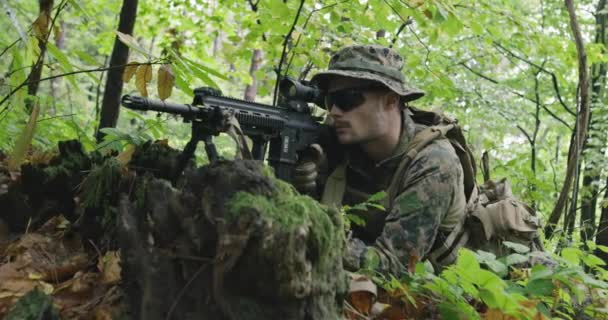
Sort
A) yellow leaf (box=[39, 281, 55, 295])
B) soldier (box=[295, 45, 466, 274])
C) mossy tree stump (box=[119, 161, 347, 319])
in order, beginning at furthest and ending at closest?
soldier (box=[295, 45, 466, 274])
yellow leaf (box=[39, 281, 55, 295])
mossy tree stump (box=[119, 161, 347, 319])

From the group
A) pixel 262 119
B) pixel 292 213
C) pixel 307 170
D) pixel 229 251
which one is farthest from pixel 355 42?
pixel 229 251

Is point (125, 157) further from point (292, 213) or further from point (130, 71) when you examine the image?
point (292, 213)

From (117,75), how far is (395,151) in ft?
7.00

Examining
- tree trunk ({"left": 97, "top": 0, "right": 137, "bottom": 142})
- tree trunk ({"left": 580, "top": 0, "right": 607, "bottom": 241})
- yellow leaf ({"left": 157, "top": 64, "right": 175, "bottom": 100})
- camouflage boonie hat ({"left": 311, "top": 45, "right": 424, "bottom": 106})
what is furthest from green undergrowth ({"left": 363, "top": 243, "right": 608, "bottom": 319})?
tree trunk ({"left": 580, "top": 0, "right": 607, "bottom": 241})

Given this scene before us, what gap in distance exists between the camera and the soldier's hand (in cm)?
333

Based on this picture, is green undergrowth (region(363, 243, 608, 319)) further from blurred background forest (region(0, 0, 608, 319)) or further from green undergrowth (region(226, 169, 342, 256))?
green undergrowth (region(226, 169, 342, 256))

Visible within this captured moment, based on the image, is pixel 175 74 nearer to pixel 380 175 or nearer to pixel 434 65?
pixel 380 175

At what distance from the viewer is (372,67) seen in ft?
10.6

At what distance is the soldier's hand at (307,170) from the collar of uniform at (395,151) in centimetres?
27

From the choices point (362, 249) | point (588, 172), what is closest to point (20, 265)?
point (362, 249)

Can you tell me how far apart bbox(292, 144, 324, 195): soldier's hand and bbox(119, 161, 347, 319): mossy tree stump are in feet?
6.73

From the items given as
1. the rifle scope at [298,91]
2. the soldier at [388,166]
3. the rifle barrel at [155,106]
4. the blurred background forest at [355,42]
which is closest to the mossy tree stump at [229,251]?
the blurred background forest at [355,42]

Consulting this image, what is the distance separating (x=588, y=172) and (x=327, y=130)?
5451 millimetres

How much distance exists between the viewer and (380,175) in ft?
11.5
